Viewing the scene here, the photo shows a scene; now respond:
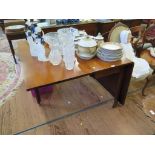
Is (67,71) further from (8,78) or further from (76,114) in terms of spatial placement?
(8,78)

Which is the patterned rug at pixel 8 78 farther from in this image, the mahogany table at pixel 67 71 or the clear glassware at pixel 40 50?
the clear glassware at pixel 40 50

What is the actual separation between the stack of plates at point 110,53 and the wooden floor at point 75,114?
704 mm

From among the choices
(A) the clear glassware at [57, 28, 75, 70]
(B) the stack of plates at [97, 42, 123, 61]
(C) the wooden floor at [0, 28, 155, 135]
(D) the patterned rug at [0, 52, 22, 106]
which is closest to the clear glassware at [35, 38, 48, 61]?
(A) the clear glassware at [57, 28, 75, 70]

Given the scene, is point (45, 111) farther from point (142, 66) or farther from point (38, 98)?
point (142, 66)

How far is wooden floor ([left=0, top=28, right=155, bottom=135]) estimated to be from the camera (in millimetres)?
1573

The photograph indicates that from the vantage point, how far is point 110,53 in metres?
1.34

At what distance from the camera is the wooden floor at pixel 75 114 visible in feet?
5.16

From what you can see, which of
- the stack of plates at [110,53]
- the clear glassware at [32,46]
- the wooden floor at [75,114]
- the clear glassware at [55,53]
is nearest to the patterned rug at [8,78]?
the wooden floor at [75,114]

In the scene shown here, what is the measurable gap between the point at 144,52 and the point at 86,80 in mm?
903

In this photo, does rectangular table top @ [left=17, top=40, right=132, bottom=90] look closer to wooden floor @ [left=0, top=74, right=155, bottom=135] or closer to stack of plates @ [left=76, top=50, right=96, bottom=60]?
stack of plates @ [left=76, top=50, right=96, bottom=60]

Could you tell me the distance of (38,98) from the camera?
185 centimetres

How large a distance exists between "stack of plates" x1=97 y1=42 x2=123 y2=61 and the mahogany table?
4cm

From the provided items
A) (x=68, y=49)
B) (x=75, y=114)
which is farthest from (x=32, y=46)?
(x=75, y=114)

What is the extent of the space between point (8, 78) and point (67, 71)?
4.71 ft
